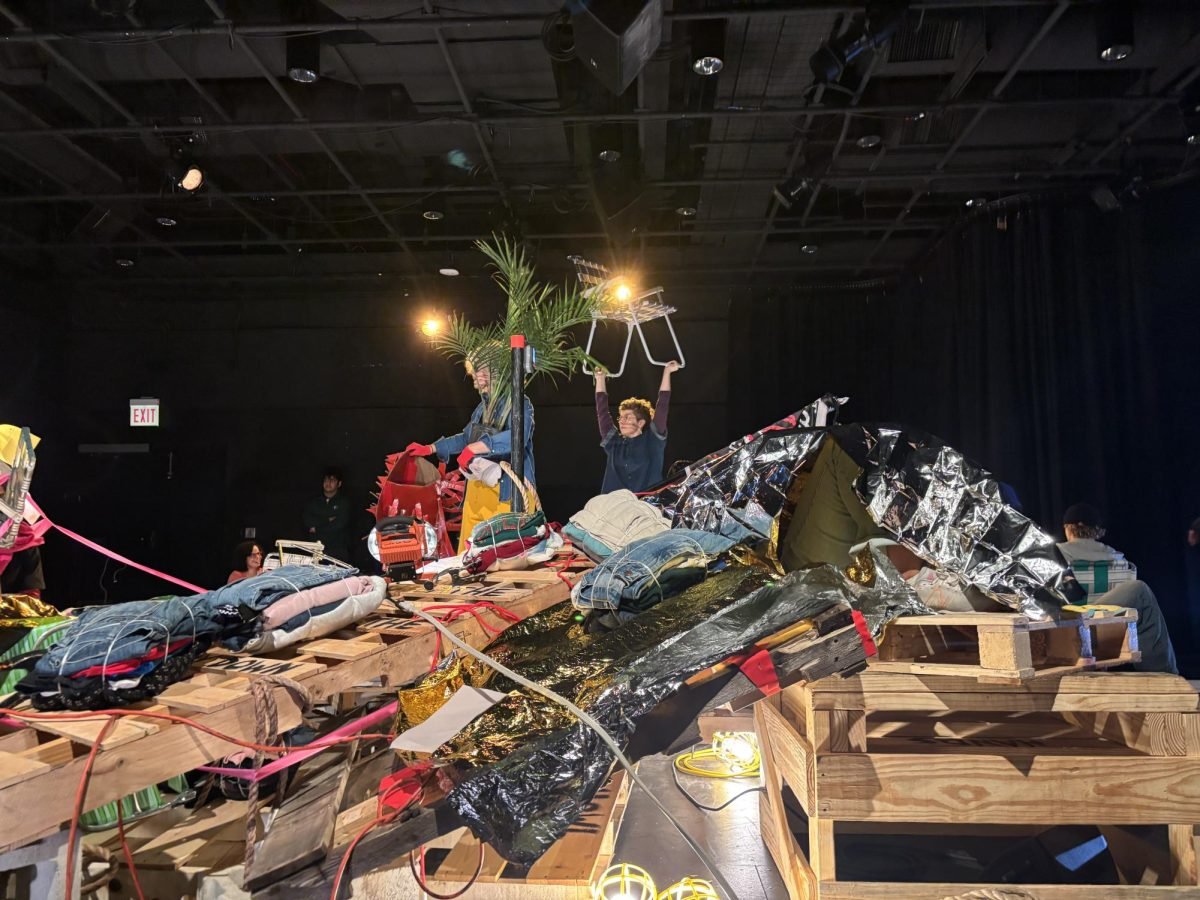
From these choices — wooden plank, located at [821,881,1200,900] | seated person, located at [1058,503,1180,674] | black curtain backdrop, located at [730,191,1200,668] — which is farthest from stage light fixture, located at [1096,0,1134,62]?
wooden plank, located at [821,881,1200,900]

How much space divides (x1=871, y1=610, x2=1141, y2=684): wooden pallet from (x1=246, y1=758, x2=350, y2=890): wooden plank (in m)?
1.26

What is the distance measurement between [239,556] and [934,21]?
5.54 meters

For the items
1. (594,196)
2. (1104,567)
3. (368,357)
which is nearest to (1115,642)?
(1104,567)

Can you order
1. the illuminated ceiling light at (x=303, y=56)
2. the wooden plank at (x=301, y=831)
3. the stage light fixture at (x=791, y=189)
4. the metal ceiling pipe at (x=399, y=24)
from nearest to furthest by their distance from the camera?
the wooden plank at (x=301, y=831) → the metal ceiling pipe at (x=399, y=24) → the illuminated ceiling light at (x=303, y=56) → the stage light fixture at (x=791, y=189)

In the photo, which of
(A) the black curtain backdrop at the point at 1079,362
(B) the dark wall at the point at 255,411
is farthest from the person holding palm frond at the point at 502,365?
(A) the black curtain backdrop at the point at 1079,362

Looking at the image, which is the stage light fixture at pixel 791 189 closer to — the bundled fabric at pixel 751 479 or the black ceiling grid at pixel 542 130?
the black ceiling grid at pixel 542 130

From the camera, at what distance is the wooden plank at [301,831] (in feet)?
4.27

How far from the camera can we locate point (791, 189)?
20.8ft

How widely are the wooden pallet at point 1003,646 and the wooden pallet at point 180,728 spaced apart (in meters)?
1.20

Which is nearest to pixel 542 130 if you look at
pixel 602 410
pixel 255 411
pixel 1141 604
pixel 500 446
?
pixel 602 410

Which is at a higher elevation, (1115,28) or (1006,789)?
(1115,28)

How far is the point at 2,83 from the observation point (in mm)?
5219

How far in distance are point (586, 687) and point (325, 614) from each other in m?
0.69

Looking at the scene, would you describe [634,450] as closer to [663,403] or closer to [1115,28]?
[663,403]
